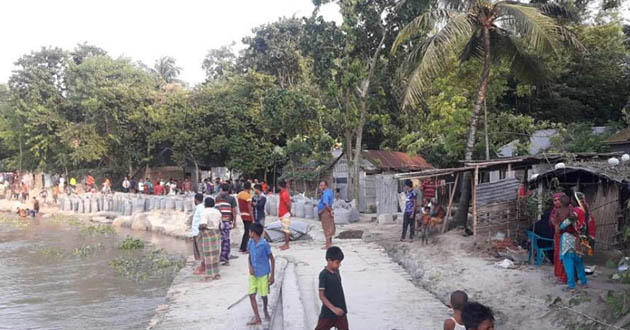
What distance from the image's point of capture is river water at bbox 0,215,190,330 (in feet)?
29.6

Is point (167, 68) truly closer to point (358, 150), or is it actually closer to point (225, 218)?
point (358, 150)

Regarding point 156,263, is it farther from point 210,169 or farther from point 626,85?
point 210,169

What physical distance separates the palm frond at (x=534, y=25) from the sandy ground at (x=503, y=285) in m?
4.60

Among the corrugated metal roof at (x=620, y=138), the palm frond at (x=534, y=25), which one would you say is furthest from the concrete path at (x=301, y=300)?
the corrugated metal roof at (x=620, y=138)

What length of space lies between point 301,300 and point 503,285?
10.2 feet

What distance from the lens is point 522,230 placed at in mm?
11242

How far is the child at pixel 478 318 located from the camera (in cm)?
348

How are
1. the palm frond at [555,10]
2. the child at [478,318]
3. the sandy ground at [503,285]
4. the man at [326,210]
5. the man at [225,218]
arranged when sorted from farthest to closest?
the palm frond at [555,10], the man at [326,210], the man at [225,218], the sandy ground at [503,285], the child at [478,318]

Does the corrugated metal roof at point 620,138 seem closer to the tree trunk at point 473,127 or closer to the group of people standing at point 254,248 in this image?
the tree trunk at point 473,127

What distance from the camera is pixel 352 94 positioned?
2166 cm

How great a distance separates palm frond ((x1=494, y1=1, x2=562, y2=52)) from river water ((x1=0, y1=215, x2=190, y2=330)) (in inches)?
374

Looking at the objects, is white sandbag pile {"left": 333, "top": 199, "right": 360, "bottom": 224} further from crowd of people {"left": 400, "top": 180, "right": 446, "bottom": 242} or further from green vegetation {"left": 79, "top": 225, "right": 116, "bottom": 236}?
green vegetation {"left": 79, "top": 225, "right": 116, "bottom": 236}

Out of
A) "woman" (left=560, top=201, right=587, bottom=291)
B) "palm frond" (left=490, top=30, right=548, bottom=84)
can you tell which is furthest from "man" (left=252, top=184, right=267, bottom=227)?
"palm frond" (left=490, top=30, right=548, bottom=84)

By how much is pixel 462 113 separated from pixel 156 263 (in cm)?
1002
